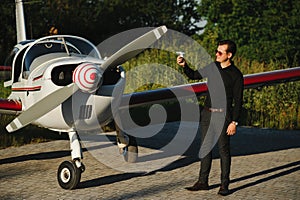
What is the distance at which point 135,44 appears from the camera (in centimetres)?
730

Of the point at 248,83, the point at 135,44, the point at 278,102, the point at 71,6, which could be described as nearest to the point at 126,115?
the point at 278,102

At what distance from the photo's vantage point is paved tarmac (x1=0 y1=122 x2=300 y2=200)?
7.19m

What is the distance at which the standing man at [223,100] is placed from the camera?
684cm

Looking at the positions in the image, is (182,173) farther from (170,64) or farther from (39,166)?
(170,64)

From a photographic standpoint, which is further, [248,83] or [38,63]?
A: [248,83]

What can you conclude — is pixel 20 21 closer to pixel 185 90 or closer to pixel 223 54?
pixel 185 90

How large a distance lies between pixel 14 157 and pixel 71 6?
43.9 m

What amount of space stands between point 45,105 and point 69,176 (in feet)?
3.46

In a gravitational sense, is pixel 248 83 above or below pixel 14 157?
above

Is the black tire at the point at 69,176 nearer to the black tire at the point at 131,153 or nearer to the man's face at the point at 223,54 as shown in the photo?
the black tire at the point at 131,153

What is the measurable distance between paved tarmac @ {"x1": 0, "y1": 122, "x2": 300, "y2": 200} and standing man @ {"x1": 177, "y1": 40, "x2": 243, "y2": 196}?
2.18 feet

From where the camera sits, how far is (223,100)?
689 centimetres

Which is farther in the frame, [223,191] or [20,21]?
[20,21]

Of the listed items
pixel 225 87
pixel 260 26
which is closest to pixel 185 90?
pixel 225 87
